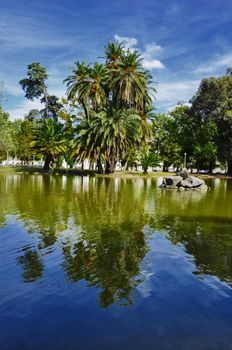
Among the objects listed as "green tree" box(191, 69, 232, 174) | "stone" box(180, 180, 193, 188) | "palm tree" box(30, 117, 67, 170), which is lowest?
"stone" box(180, 180, 193, 188)

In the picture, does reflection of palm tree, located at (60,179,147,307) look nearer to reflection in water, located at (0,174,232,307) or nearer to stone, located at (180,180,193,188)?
reflection in water, located at (0,174,232,307)

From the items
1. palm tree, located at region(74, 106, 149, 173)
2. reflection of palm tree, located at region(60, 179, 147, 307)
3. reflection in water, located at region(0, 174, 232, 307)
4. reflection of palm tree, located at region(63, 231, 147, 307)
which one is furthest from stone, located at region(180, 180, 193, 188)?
reflection of palm tree, located at region(63, 231, 147, 307)

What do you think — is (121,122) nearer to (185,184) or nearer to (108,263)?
(185,184)

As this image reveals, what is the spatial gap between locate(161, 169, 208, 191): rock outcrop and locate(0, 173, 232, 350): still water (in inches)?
842

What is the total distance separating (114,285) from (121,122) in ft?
170

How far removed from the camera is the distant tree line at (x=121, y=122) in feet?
194

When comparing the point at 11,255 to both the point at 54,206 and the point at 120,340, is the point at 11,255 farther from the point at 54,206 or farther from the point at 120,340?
the point at 54,206

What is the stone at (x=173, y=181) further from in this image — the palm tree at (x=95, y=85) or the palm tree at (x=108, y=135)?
the palm tree at (x=95, y=85)

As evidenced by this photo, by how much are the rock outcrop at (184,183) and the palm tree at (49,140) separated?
3462cm

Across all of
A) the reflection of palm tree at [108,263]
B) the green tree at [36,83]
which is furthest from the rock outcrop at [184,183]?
the green tree at [36,83]

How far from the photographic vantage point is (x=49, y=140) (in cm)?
6781

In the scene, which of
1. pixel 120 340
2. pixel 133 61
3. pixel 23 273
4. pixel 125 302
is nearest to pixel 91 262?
pixel 23 273

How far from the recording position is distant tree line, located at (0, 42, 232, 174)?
59156mm

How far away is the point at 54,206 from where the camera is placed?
1988 cm
